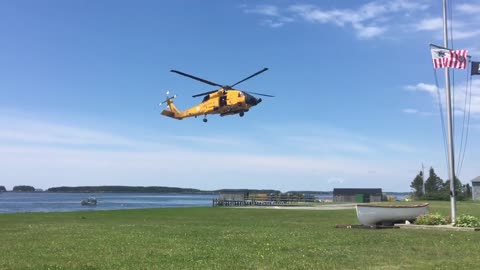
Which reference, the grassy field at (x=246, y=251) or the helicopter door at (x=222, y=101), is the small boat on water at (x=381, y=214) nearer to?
the grassy field at (x=246, y=251)

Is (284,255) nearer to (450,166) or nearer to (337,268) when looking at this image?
(337,268)

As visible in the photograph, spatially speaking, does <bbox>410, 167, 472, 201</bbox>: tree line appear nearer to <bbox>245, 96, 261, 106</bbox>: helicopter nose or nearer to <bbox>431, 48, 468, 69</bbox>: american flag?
<bbox>245, 96, 261, 106</bbox>: helicopter nose

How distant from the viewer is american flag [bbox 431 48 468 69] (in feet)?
84.0

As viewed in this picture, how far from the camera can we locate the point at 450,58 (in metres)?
25.7

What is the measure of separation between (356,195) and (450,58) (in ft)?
235

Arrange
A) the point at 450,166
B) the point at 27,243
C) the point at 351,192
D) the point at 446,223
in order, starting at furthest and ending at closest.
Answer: the point at 351,192 → the point at 450,166 → the point at 446,223 → the point at 27,243

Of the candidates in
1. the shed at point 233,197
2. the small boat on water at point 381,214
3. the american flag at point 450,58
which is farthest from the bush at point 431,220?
the shed at point 233,197

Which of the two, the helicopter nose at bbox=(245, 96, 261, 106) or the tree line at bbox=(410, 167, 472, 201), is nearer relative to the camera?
the helicopter nose at bbox=(245, 96, 261, 106)

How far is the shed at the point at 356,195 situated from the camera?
3596 inches

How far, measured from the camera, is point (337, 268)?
40.3ft

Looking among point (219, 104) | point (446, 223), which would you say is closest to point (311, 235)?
point (446, 223)

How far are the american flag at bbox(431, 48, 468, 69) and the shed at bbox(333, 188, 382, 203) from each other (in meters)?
65.8

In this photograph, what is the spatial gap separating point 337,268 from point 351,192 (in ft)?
310

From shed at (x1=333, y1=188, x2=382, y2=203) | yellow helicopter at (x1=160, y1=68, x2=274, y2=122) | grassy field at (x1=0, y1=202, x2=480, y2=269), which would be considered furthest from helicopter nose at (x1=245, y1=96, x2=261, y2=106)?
shed at (x1=333, y1=188, x2=382, y2=203)
